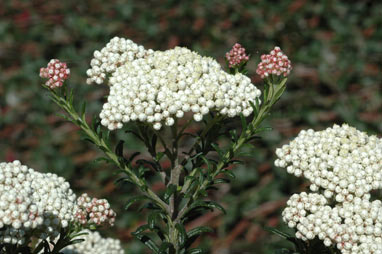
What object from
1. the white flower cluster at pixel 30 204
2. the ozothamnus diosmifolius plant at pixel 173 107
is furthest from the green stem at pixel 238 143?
the white flower cluster at pixel 30 204

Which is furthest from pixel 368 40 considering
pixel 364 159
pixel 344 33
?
pixel 364 159

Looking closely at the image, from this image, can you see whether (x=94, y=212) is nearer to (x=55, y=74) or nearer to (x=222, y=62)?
(x=55, y=74)

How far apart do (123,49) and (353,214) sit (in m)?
0.87

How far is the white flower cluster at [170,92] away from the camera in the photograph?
54.9 inches

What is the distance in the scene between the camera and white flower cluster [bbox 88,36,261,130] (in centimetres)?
139

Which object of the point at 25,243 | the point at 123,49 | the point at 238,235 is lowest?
the point at 25,243

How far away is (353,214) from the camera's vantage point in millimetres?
1359

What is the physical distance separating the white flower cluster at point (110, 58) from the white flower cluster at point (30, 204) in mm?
355

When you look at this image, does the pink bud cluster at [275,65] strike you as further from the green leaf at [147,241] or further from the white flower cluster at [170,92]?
the green leaf at [147,241]

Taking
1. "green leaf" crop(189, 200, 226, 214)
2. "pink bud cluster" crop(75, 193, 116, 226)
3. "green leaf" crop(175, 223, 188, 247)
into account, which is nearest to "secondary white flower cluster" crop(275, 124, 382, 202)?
"green leaf" crop(189, 200, 226, 214)

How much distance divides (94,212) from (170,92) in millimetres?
427

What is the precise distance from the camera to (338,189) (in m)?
1.40

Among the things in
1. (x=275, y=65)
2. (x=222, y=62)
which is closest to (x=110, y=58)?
(x=275, y=65)

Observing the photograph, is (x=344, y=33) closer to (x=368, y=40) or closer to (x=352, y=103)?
(x=368, y=40)
